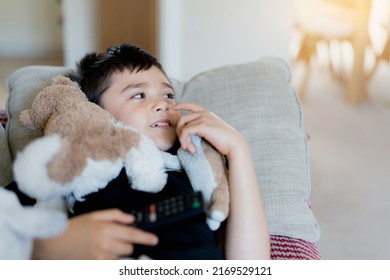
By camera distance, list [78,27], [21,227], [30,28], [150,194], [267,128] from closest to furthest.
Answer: [21,227] → [150,194] → [267,128] → [78,27] → [30,28]

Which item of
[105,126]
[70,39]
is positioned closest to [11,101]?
[105,126]

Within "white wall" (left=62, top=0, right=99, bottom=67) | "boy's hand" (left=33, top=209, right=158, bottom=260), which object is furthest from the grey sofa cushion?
"white wall" (left=62, top=0, right=99, bottom=67)

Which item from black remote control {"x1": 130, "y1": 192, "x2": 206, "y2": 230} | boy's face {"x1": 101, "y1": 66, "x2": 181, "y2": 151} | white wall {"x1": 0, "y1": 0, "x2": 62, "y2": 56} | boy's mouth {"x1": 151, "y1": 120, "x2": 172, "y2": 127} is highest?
boy's face {"x1": 101, "y1": 66, "x2": 181, "y2": 151}

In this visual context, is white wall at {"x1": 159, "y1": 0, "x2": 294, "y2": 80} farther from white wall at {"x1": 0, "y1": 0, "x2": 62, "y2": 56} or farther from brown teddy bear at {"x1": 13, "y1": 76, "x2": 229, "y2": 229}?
white wall at {"x1": 0, "y1": 0, "x2": 62, "y2": 56}

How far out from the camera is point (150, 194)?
888mm

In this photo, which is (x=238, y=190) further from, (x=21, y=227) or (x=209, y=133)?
(x=21, y=227)

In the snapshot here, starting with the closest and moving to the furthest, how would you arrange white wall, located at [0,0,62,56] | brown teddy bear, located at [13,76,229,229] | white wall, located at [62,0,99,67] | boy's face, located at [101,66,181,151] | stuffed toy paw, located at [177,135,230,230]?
brown teddy bear, located at [13,76,229,229] → stuffed toy paw, located at [177,135,230,230] → boy's face, located at [101,66,181,151] → white wall, located at [62,0,99,67] → white wall, located at [0,0,62,56]

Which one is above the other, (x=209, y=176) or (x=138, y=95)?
(x=138, y=95)

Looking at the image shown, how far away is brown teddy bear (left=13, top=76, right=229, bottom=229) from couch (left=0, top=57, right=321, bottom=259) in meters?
0.24

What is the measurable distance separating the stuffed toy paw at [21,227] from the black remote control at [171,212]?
127mm

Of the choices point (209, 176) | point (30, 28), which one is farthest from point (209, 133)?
point (30, 28)

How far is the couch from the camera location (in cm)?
115

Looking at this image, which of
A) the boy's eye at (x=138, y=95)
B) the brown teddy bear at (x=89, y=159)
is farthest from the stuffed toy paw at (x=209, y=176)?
the boy's eye at (x=138, y=95)

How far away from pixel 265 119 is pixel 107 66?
44 centimetres
